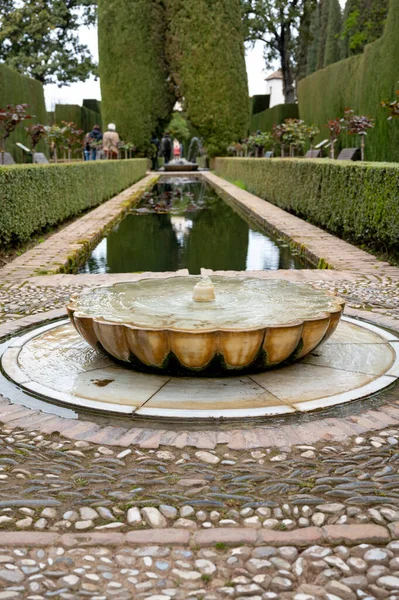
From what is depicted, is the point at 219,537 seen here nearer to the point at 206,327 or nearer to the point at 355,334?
the point at 206,327

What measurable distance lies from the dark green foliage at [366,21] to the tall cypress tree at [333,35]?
3.44 m

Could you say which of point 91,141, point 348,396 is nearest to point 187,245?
point 348,396

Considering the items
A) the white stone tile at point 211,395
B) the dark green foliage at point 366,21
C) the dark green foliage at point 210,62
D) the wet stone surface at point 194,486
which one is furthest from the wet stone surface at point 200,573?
the dark green foliage at point 210,62

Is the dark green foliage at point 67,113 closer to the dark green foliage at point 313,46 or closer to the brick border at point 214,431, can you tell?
the dark green foliage at point 313,46

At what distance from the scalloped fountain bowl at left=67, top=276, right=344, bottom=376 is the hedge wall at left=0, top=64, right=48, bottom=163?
14.7 meters

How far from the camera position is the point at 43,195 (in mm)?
8203

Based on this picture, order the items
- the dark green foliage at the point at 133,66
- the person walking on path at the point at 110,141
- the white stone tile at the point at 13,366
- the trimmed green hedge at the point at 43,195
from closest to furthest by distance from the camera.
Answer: the white stone tile at the point at 13,366 → the trimmed green hedge at the point at 43,195 → the person walking on path at the point at 110,141 → the dark green foliage at the point at 133,66

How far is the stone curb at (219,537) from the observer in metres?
1.75

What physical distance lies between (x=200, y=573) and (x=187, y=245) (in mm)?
6776

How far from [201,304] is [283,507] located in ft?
5.58

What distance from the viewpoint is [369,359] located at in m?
3.25

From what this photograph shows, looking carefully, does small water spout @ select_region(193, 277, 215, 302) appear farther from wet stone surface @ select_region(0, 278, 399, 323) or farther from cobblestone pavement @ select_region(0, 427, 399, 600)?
cobblestone pavement @ select_region(0, 427, 399, 600)

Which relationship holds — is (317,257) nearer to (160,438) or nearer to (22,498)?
(160,438)

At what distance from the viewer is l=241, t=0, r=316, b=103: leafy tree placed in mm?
28172
